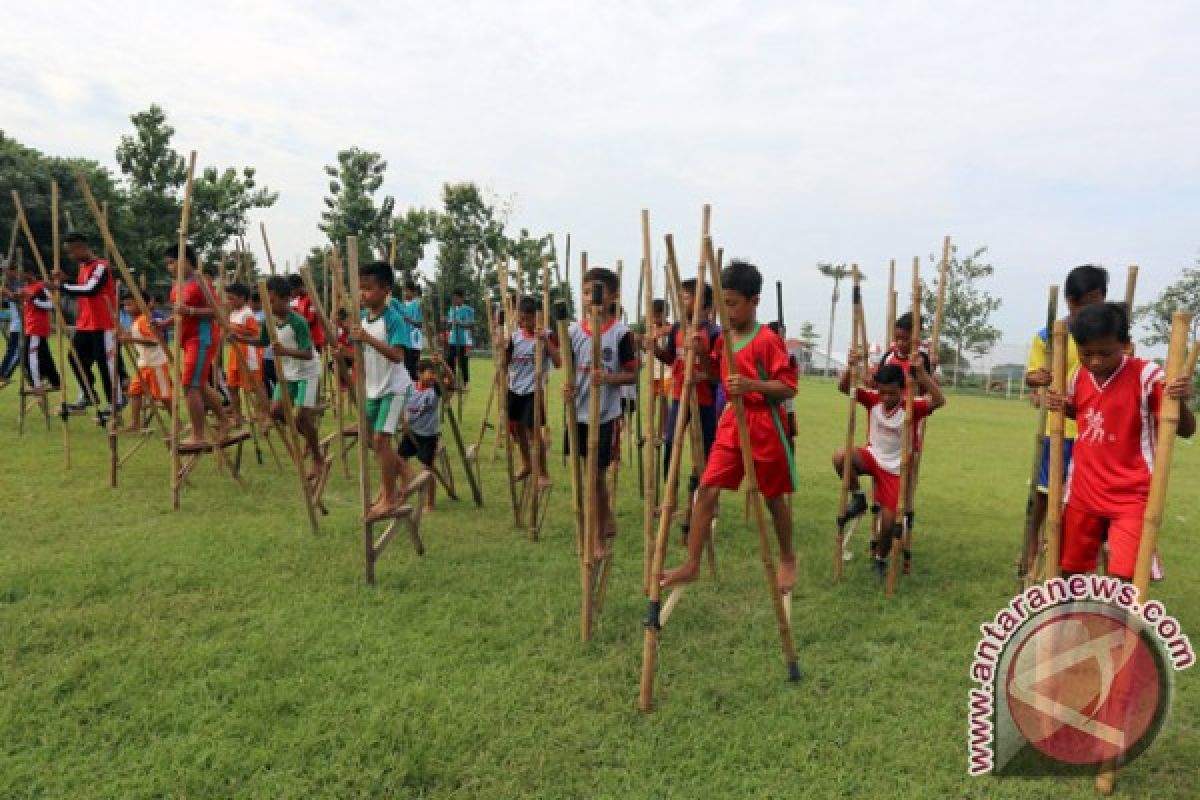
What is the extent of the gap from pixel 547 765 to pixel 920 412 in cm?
358

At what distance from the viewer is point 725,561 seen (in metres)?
5.54

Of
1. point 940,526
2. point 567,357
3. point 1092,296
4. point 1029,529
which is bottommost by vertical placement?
point 940,526

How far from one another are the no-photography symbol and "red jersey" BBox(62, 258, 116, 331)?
8490mm

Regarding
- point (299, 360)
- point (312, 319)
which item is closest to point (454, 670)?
point (299, 360)

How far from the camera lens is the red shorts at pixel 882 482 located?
17.4 feet

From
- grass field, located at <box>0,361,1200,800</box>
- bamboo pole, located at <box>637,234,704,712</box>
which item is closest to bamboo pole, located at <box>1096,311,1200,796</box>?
grass field, located at <box>0,361,1200,800</box>

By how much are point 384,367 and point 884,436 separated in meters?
3.79

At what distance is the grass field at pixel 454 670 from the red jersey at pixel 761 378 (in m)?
1.09

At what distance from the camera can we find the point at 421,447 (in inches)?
260

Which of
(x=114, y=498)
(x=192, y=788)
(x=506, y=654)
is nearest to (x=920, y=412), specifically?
(x=506, y=654)

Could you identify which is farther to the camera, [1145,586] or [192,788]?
[1145,586]

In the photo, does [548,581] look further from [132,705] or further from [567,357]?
[132,705]

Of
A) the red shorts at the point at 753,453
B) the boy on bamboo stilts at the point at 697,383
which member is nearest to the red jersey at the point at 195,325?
the boy on bamboo stilts at the point at 697,383

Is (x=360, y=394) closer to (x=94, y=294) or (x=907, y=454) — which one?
(x=907, y=454)
